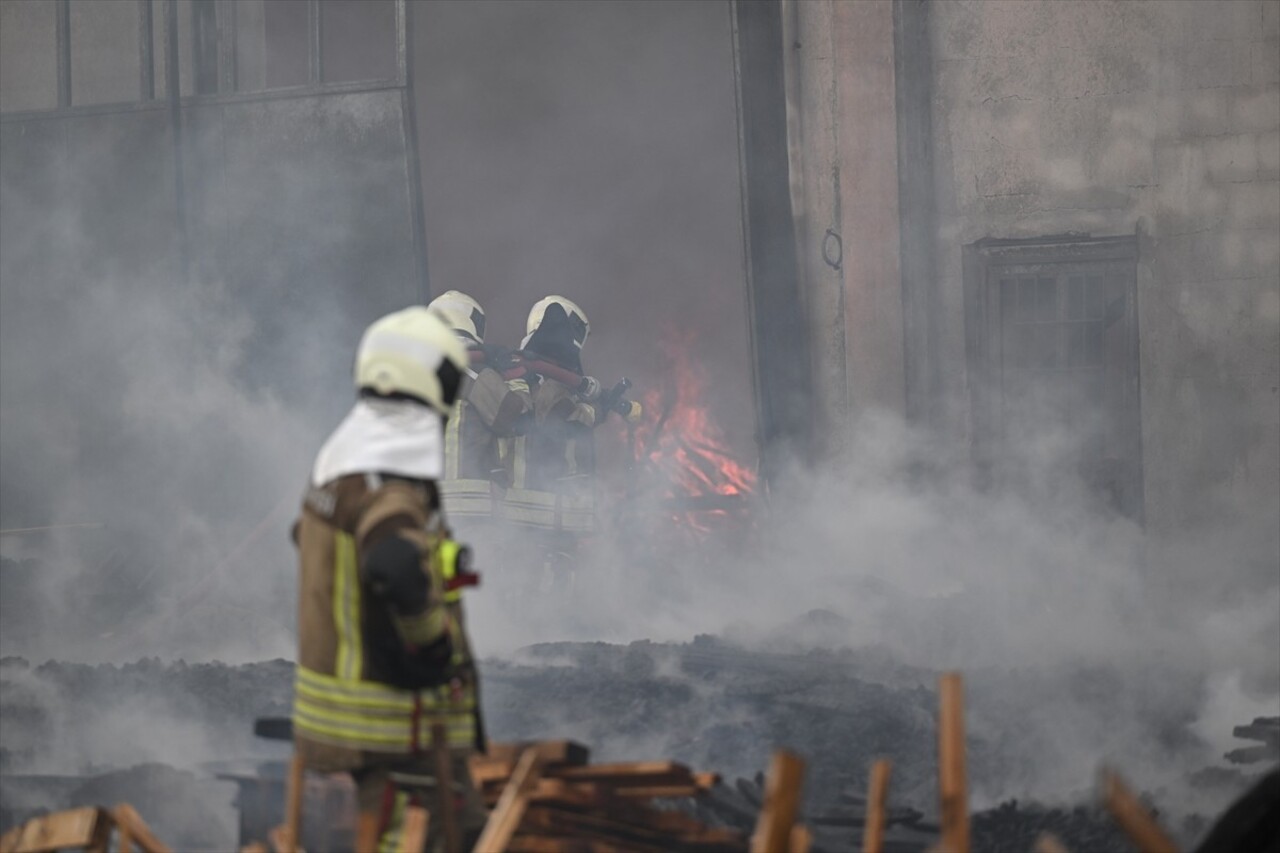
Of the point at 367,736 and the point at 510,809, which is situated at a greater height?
the point at 367,736

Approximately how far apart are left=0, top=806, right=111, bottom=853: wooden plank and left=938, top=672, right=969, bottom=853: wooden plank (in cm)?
230

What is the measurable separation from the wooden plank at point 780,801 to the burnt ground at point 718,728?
2265 millimetres

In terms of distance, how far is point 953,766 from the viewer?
382cm

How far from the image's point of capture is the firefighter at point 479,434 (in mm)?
11156

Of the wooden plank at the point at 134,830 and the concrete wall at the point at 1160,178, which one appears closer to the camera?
the wooden plank at the point at 134,830

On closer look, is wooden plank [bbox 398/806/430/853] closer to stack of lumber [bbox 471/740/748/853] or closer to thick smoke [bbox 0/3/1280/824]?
stack of lumber [bbox 471/740/748/853]

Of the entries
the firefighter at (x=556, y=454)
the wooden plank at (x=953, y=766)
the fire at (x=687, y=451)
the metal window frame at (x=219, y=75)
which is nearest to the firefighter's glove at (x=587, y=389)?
the firefighter at (x=556, y=454)

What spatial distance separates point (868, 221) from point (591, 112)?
3165 millimetres

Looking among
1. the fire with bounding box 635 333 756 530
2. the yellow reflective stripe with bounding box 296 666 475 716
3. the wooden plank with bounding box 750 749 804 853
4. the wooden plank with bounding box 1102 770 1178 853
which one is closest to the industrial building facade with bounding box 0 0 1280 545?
the fire with bounding box 635 333 756 530

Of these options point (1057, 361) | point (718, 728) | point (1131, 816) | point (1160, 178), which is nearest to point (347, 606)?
point (1131, 816)

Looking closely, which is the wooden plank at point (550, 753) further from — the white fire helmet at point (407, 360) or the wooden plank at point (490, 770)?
the white fire helmet at point (407, 360)

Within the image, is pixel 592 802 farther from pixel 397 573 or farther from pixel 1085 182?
pixel 1085 182

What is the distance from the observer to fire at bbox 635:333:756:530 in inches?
532

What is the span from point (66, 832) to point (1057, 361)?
9.13 meters
